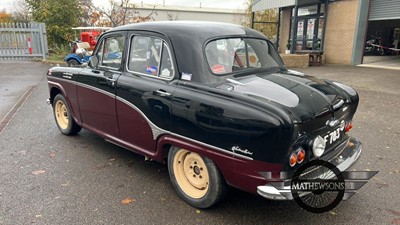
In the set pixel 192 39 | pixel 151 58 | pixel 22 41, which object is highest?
pixel 192 39

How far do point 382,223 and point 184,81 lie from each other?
2.31 m

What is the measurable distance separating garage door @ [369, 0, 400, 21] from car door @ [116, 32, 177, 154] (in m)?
14.2

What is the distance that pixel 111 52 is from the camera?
422cm

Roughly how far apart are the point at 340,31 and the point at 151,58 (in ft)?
49.5

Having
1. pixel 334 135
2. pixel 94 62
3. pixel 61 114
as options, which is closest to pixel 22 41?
pixel 61 114

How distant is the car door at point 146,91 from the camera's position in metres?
3.31

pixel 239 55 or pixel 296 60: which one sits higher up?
pixel 239 55

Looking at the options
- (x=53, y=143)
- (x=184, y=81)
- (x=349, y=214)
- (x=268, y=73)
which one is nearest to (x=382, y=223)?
(x=349, y=214)

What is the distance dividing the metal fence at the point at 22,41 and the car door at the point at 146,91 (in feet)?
53.2

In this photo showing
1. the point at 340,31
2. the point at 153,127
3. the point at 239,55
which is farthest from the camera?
the point at 340,31

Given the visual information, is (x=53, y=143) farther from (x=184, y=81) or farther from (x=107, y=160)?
(x=184, y=81)

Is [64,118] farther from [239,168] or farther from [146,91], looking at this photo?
[239,168]

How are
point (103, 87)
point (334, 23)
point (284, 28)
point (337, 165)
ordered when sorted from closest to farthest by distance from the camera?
1. point (337, 165)
2. point (103, 87)
3. point (334, 23)
4. point (284, 28)

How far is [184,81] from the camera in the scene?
10.5 feet
